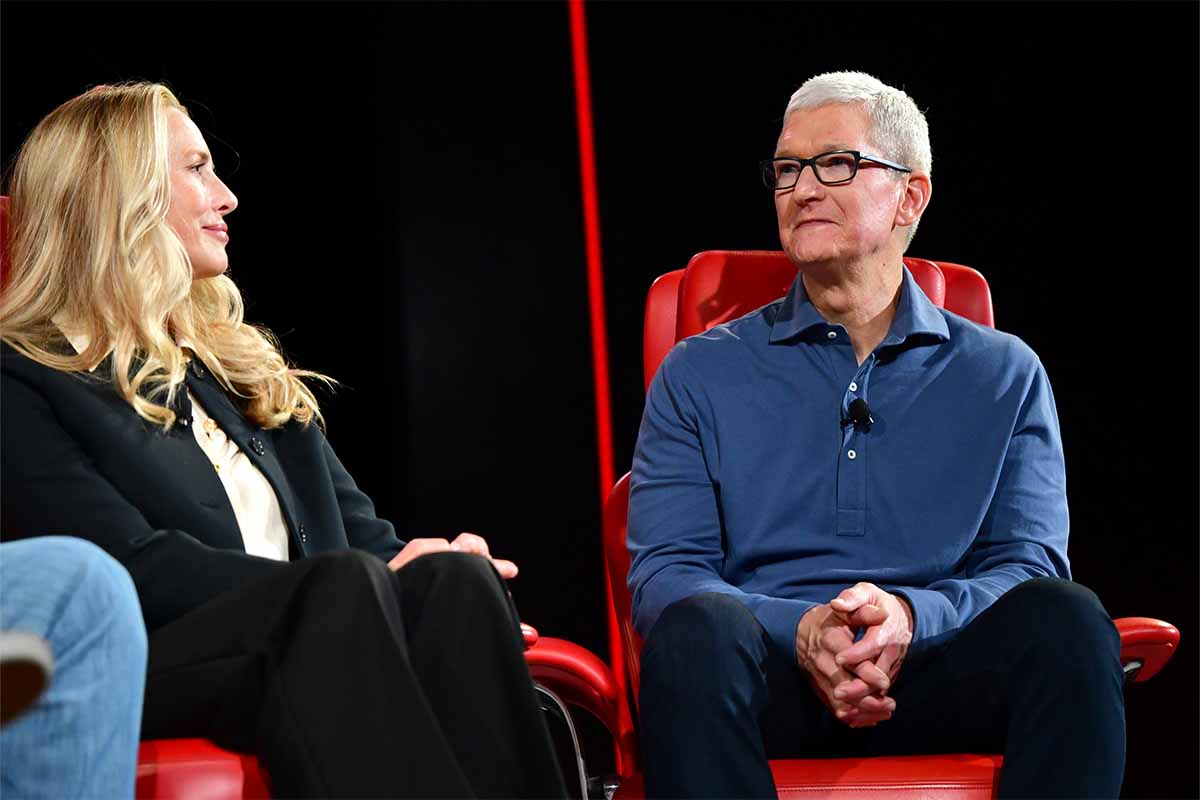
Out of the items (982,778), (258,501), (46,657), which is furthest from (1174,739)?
(46,657)

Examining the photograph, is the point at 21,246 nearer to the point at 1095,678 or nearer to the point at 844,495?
the point at 844,495

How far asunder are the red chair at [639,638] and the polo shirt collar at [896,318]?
0.14 meters

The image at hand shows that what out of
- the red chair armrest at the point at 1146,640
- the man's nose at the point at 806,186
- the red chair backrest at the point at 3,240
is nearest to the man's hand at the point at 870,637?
the red chair armrest at the point at 1146,640

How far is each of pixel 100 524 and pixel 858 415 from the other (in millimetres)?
921

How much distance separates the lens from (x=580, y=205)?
308 centimetres

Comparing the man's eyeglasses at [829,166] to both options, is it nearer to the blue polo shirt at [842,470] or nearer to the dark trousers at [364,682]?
the blue polo shirt at [842,470]

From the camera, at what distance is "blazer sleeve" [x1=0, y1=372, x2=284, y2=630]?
153 cm

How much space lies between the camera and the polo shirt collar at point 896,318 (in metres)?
1.95

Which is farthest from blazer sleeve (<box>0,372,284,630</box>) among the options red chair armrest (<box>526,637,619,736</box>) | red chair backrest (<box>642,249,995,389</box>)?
red chair backrest (<box>642,249,995,389</box>)

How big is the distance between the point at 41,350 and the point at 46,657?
83cm

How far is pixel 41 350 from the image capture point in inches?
65.7

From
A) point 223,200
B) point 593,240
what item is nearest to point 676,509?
point 223,200

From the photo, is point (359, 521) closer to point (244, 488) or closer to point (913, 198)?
point (244, 488)

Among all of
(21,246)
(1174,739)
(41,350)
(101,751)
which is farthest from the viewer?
(1174,739)
